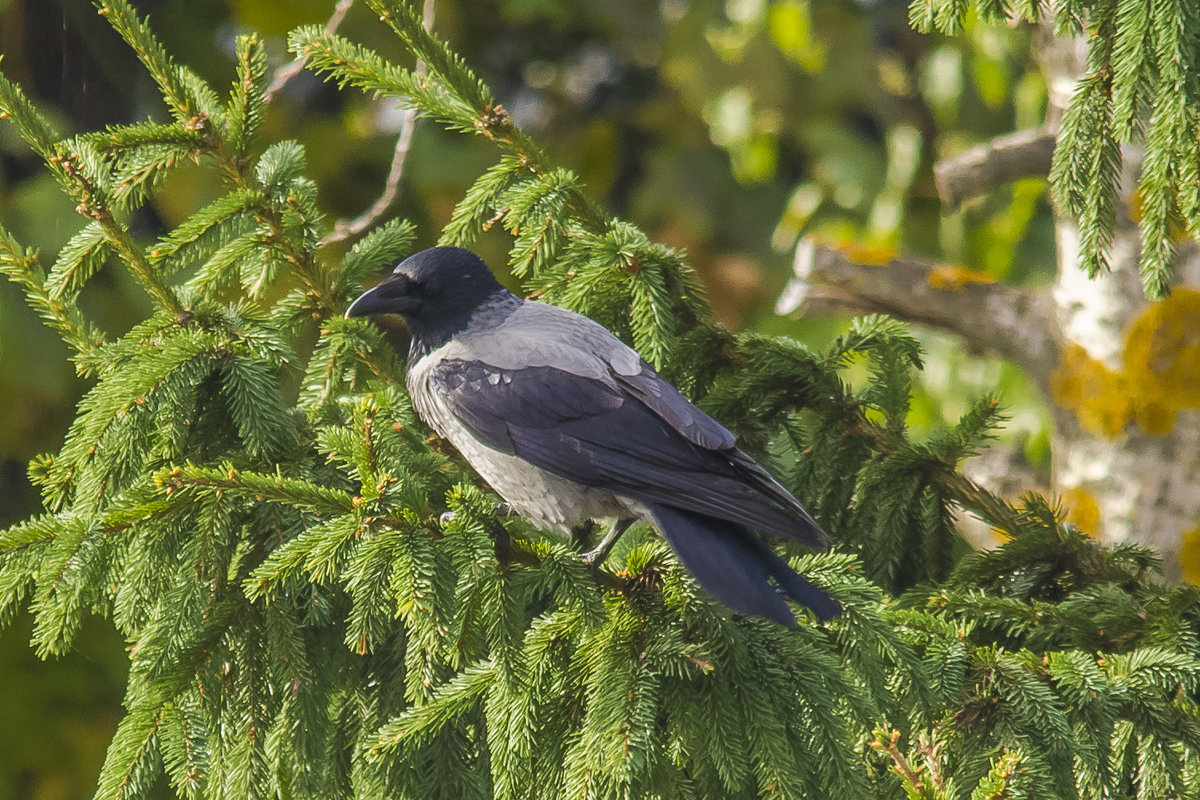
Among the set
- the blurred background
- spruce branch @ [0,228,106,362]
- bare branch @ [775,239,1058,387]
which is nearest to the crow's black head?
spruce branch @ [0,228,106,362]

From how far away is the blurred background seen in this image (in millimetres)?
5238

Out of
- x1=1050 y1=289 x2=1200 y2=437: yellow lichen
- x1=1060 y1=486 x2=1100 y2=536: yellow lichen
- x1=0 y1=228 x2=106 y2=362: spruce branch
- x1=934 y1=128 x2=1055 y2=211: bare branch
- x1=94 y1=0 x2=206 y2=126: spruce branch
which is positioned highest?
x1=94 y1=0 x2=206 y2=126: spruce branch

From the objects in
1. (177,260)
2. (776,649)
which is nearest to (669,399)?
(776,649)

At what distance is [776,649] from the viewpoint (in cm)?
200

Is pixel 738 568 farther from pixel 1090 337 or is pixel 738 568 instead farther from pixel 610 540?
pixel 1090 337

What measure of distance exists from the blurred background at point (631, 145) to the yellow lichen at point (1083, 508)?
56 cm

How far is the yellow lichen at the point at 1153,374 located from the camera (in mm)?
3736

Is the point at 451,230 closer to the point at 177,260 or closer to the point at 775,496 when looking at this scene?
the point at 177,260

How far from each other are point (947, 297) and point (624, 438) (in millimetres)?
2042

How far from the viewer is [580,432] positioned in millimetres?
2465

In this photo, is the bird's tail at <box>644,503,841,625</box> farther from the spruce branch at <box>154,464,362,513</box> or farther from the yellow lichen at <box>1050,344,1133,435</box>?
the yellow lichen at <box>1050,344,1133,435</box>

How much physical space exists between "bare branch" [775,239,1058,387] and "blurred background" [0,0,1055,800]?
2.14ft

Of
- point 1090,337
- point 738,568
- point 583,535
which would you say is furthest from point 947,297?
point 738,568

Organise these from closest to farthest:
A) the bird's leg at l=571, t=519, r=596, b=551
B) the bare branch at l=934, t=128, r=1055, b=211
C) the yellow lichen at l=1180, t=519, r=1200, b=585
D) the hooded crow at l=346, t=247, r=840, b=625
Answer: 1. the hooded crow at l=346, t=247, r=840, b=625
2. the bird's leg at l=571, t=519, r=596, b=551
3. the yellow lichen at l=1180, t=519, r=1200, b=585
4. the bare branch at l=934, t=128, r=1055, b=211
